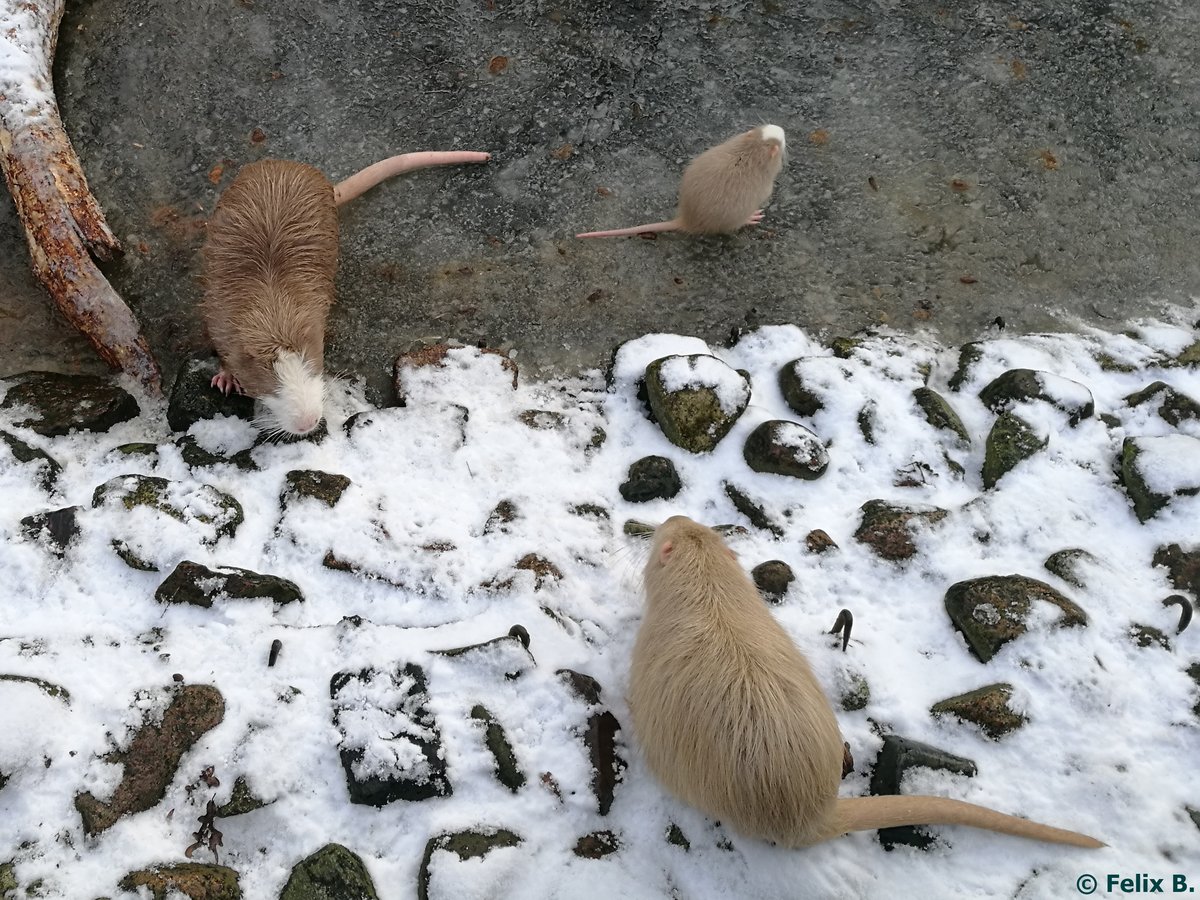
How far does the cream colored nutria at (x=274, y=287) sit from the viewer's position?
3367mm

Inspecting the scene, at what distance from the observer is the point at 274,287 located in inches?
142

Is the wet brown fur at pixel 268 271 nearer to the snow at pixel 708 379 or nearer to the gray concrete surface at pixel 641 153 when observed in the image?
the gray concrete surface at pixel 641 153

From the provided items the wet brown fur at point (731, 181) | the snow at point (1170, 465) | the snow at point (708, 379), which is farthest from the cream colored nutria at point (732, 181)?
the snow at point (1170, 465)

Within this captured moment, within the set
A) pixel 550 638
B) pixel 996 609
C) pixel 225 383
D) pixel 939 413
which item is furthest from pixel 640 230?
pixel 996 609

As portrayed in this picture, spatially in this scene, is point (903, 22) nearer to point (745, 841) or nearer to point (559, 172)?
point (559, 172)

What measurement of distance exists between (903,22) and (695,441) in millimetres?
3769

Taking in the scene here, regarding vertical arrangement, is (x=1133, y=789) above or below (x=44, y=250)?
below

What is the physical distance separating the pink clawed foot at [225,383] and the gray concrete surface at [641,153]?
1.81 ft

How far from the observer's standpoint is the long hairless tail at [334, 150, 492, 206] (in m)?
4.38

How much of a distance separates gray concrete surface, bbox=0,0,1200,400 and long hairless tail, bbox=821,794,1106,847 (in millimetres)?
2428

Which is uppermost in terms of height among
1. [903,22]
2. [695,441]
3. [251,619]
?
[903,22]

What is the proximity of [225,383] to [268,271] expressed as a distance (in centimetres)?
56

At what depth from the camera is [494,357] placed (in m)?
3.81

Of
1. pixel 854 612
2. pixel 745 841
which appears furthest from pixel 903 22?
pixel 745 841
